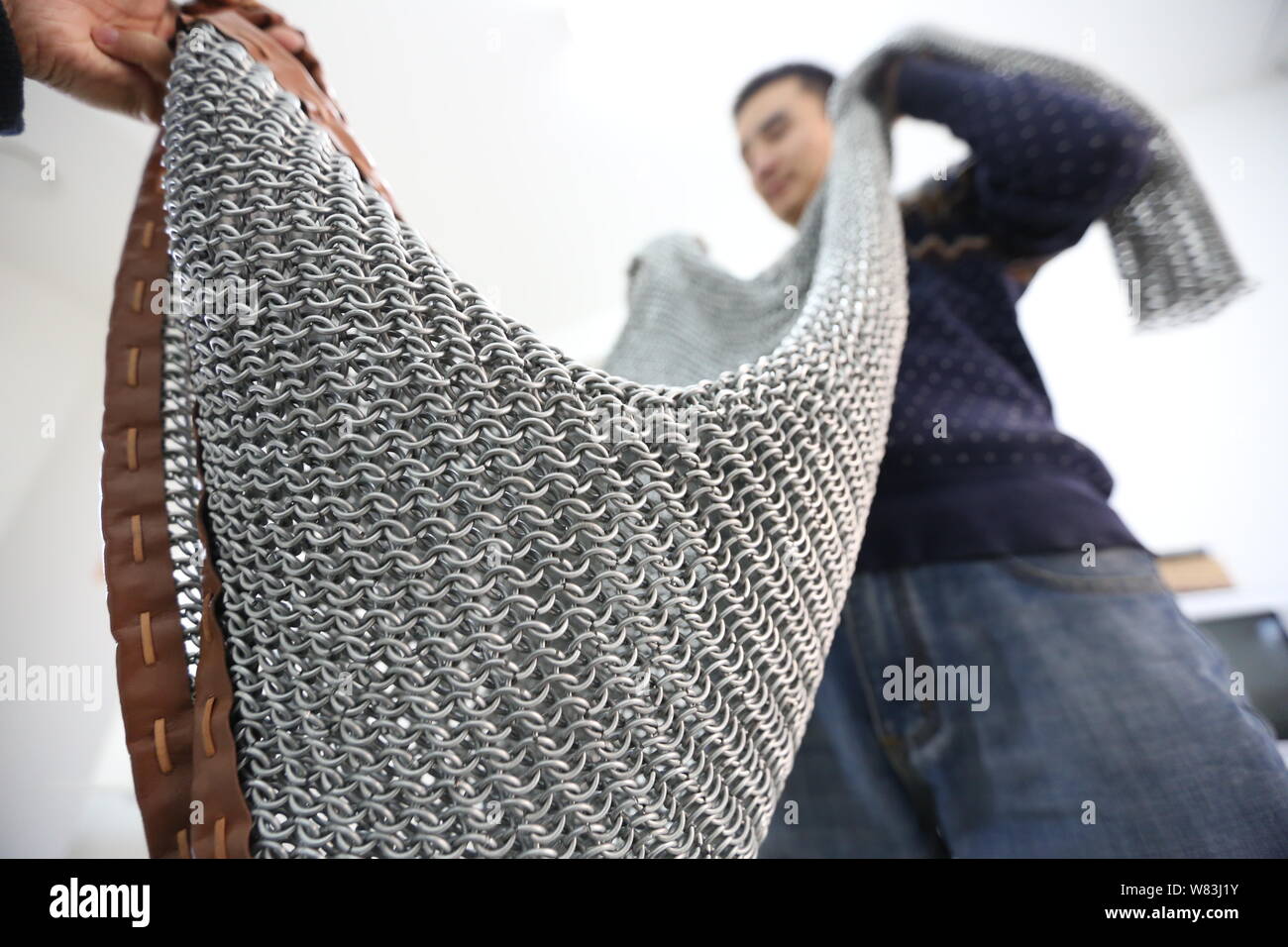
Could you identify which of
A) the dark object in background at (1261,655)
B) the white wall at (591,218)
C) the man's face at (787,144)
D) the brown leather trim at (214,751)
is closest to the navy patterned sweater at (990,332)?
the man's face at (787,144)

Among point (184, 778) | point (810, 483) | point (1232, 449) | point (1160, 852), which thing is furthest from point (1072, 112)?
point (1232, 449)

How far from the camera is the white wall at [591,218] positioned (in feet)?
4.16

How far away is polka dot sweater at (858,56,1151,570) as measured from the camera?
575 millimetres

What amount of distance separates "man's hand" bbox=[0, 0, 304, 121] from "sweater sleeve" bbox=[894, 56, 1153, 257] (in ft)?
2.17

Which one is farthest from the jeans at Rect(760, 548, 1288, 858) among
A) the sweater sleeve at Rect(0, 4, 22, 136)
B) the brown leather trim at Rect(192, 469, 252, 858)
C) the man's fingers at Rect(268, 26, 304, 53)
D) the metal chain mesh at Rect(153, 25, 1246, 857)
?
the sweater sleeve at Rect(0, 4, 22, 136)

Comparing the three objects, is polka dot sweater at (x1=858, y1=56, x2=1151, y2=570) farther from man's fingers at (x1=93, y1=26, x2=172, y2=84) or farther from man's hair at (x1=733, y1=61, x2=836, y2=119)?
man's fingers at (x1=93, y1=26, x2=172, y2=84)

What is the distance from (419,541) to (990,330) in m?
0.68

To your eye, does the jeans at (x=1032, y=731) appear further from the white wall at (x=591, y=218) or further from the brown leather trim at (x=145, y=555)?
the white wall at (x=591, y=218)

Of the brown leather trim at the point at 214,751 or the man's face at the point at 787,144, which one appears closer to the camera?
the brown leather trim at the point at 214,751

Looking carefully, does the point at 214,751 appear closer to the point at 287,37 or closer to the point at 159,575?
the point at 159,575

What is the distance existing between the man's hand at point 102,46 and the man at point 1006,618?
0.66 m

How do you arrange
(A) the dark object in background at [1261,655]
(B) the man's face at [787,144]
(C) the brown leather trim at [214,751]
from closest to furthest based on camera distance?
(C) the brown leather trim at [214,751] → (B) the man's face at [787,144] → (A) the dark object in background at [1261,655]

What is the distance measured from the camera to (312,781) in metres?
0.30

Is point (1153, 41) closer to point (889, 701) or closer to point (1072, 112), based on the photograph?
point (1072, 112)
